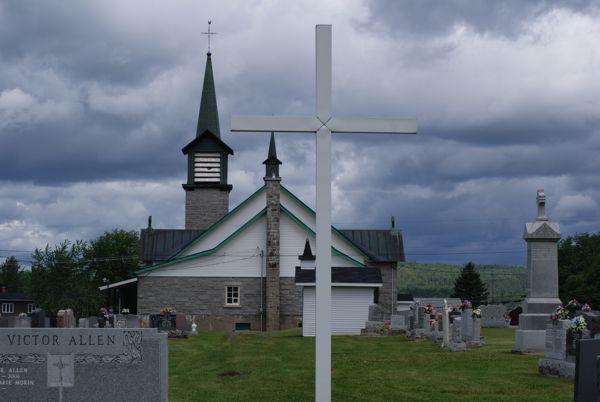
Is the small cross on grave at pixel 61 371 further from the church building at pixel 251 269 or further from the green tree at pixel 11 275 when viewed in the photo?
the green tree at pixel 11 275

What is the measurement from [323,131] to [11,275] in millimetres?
119686

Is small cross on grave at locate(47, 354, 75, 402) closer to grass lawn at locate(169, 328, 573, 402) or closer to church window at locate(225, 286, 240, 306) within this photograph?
grass lawn at locate(169, 328, 573, 402)

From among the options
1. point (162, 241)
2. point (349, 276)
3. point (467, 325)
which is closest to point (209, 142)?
point (162, 241)

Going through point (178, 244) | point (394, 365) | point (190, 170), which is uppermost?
point (190, 170)

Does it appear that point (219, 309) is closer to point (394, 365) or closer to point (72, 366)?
point (394, 365)

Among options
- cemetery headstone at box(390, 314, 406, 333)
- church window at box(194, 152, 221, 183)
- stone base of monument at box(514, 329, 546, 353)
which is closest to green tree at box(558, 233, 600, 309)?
church window at box(194, 152, 221, 183)

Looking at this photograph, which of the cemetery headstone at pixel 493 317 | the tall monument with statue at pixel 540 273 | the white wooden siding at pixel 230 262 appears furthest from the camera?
the white wooden siding at pixel 230 262

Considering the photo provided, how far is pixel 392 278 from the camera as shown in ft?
161

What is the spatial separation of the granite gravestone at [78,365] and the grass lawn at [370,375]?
101 inches

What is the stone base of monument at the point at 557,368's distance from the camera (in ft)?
55.1

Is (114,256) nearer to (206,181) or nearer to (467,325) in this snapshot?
(206,181)

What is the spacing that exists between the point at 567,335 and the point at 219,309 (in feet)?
98.1

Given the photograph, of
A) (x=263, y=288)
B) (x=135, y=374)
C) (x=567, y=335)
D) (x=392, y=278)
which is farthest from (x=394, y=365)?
(x=392, y=278)

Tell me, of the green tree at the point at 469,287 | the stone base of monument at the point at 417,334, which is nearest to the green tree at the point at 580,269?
the green tree at the point at 469,287
